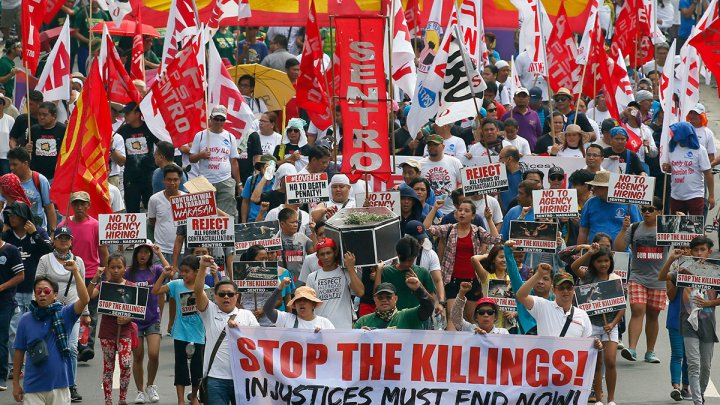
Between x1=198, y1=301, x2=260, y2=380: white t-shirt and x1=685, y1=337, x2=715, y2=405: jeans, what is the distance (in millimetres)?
4014

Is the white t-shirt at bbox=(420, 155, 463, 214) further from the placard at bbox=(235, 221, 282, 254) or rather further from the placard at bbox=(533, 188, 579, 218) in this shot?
the placard at bbox=(235, 221, 282, 254)

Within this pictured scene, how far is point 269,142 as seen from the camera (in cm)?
2130

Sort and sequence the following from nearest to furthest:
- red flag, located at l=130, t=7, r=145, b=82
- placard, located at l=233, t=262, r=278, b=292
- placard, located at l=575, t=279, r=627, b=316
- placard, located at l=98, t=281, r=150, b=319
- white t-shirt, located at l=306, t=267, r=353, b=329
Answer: white t-shirt, located at l=306, t=267, r=353, b=329
placard, located at l=575, t=279, r=627, b=316
placard, located at l=98, t=281, r=150, b=319
placard, located at l=233, t=262, r=278, b=292
red flag, located at l=130, t=7, r=145, b=82

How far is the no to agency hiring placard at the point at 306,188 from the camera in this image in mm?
17438

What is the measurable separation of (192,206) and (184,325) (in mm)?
1601

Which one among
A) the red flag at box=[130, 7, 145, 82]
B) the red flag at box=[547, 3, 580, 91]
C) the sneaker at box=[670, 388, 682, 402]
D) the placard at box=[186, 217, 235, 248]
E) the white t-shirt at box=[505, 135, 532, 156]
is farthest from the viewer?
the red flag at box=[547, 3, 580, 91]

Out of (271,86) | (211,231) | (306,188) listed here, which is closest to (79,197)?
(211,231)

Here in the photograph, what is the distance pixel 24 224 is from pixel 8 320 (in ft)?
3.24

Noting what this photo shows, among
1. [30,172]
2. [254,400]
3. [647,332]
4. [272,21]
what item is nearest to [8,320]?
[30,172]

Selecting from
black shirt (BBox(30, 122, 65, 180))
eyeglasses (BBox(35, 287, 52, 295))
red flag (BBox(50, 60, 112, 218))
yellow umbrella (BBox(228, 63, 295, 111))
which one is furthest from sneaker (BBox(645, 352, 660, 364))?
yellow umbrella (BBox(228, 63, 295, 111))

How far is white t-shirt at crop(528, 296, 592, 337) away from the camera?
1409cm

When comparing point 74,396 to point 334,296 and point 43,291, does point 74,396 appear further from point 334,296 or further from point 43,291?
point 334,296

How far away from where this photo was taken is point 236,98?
→ 20.4 meters

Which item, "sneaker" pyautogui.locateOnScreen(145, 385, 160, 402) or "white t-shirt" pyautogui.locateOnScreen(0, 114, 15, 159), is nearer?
"sneaker" pyautogui.locateOnScreen(145, 385, 160, 402)
